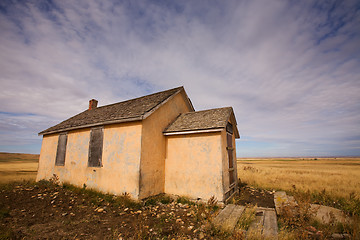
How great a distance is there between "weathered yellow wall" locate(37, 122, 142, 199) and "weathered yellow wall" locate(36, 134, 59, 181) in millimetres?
1392

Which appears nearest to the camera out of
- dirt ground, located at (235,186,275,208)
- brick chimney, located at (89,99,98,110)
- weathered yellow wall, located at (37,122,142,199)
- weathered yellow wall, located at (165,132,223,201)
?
weathered yellow wall, located at (165,132,223,201)

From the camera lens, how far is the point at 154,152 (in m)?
7.98

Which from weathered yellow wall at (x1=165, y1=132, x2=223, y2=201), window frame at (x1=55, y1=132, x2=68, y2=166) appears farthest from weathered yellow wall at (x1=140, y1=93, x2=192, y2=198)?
window frame at (x1=55, y1=132, x2=68, y2=166)

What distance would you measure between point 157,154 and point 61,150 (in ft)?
24.6

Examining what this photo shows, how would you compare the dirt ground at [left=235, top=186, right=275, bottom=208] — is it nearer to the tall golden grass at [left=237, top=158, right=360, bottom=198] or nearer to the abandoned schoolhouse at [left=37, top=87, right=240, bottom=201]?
the abandoned schoolhouse at [left=37, top=87, right=240, bottom=201]

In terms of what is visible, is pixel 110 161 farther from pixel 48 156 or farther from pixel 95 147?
pixel 48 156

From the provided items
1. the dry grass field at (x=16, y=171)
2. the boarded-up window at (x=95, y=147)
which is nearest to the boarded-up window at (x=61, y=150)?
the boarded-up window at (x=95, y=147)

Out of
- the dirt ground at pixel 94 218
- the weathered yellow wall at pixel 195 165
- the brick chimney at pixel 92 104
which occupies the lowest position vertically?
the dirt ground at pixel 94 218

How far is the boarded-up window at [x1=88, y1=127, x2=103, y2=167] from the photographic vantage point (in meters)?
8.61

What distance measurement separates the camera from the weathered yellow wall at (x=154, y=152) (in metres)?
7.34

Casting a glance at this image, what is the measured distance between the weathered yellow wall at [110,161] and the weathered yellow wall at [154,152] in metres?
0.30

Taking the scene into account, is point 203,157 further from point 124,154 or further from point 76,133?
point 76,133

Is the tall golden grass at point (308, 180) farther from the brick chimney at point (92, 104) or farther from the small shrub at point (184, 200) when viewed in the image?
the brick chimney at point (92, 104)

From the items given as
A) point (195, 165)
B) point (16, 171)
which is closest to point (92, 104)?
point (195, 165)
